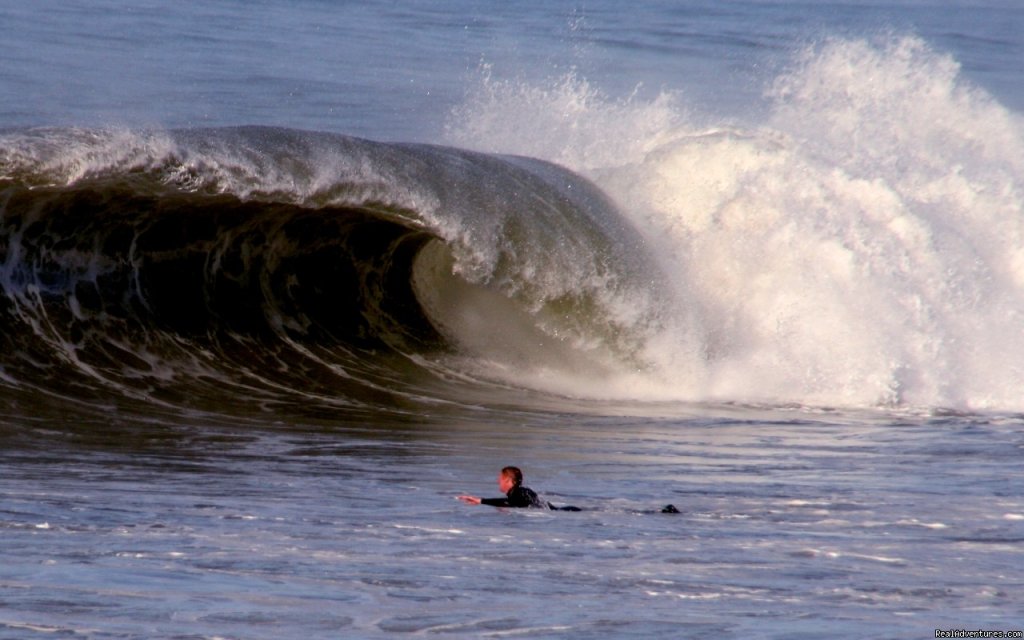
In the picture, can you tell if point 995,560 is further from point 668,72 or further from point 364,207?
point 668,72

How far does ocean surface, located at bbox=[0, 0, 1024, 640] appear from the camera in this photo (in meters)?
5.09

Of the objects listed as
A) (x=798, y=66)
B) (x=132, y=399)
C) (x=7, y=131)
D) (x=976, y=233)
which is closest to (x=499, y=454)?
(x=132, y=399)

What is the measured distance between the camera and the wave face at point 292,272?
10703 mm

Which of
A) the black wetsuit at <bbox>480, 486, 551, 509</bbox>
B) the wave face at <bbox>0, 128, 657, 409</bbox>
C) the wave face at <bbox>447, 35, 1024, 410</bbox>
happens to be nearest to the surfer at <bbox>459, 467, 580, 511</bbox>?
the black wetsuit at <bbox>480, 486, 551, 509</bbox>

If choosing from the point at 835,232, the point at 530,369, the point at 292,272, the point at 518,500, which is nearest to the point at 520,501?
the point at 518,500

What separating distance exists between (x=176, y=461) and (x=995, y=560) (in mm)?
4096

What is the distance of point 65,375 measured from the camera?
398 inches

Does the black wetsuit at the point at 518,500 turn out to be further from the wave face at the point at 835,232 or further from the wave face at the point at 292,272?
the wave face at the point at 835,232

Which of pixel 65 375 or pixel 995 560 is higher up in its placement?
pixel 65 375

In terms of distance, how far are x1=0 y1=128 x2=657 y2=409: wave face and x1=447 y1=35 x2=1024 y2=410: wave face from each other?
70 cm

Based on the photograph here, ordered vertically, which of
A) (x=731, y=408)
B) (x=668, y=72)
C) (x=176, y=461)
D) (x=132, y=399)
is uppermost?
(x=668, y=72)

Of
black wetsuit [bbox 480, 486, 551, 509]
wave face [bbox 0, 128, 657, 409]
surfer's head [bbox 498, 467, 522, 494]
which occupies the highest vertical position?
wave face [bbox 0, 128, 657, 409]

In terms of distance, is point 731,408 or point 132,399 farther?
point 731,408

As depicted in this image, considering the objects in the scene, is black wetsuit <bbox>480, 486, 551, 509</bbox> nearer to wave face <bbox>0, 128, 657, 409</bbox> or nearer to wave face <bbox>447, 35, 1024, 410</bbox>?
wave face <bbox>0, 128, 657, 409</bbox>
